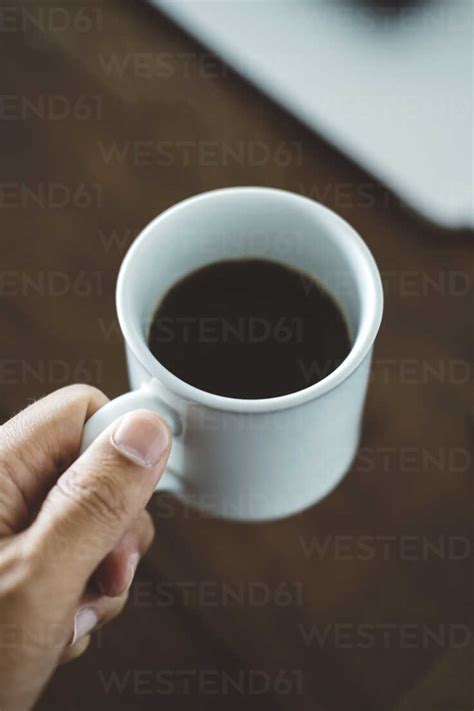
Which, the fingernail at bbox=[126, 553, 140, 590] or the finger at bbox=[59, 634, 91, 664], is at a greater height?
the fingernail at bbox=[126, 553, 140, 590]

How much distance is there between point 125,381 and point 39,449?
0.48 feet

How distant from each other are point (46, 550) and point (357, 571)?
0.85 ft

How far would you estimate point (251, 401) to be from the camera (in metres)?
0.48

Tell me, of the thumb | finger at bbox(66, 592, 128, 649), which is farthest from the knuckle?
finger at bbox(66, 592, 128, 649)

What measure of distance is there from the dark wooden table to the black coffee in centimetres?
11

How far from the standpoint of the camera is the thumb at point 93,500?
1.63ft

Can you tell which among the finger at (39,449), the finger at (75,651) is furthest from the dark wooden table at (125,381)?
the finger at (39,449)

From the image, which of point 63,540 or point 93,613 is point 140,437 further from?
point 93,613

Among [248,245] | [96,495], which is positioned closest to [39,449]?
[96,495]

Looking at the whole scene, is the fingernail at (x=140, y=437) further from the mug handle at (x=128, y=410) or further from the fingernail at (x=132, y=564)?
the fingernail at (x=132, y=564)

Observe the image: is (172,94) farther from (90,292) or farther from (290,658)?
(290,658)

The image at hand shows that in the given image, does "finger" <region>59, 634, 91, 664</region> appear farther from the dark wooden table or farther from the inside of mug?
the inside of mug

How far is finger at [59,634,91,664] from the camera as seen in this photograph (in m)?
0.61

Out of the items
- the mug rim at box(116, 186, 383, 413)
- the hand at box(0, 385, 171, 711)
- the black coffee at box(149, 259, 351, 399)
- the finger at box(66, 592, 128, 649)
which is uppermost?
the mug rim at box(116, 186, 383, 413)
